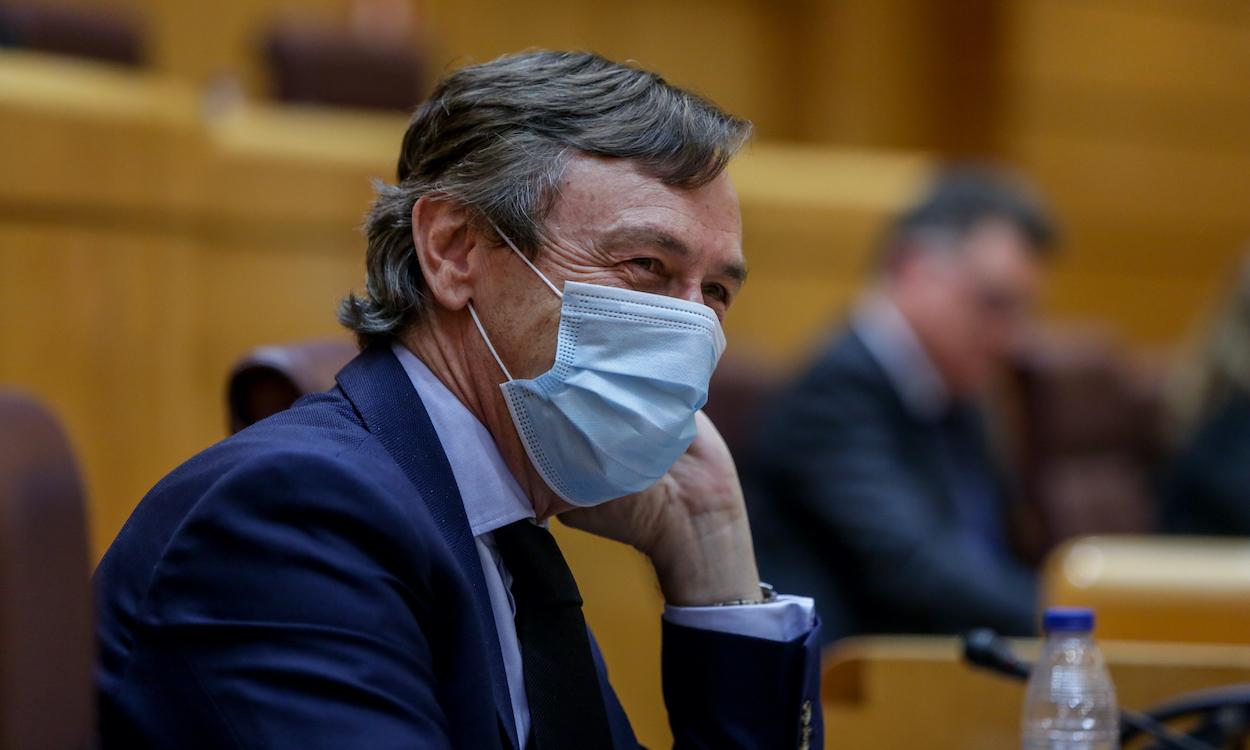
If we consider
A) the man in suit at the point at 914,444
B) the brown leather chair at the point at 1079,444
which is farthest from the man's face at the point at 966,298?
the brown leather chair at the point at 1079,444

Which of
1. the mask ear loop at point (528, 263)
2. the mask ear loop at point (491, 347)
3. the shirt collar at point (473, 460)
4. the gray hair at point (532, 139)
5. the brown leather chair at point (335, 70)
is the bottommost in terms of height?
the shirt collar at point (473, 460)

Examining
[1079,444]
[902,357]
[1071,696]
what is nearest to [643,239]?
[1071,696]

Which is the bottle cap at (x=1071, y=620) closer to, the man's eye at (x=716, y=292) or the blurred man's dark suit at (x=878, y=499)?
the man's eye at (x=716, y=292)

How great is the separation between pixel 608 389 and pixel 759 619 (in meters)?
0.27

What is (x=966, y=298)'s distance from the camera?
3580 mm

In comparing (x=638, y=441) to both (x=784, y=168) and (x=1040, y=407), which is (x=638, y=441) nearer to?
(x=1040, y=407)

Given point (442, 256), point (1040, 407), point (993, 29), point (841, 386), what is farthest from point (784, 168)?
point (442, 256)

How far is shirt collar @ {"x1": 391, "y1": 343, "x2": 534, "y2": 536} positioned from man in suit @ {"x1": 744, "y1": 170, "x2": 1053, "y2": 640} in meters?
1.75

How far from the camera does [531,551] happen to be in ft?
4.29

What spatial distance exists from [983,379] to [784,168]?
5.25ft

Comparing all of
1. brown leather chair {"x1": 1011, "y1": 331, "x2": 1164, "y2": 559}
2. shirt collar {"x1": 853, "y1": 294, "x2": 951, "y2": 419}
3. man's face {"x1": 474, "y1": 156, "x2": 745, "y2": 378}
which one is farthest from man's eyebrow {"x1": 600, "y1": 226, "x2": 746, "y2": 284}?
brown leather chair {"x1": 1011, "y1": 331, "x2": 1164, "y2": 559}

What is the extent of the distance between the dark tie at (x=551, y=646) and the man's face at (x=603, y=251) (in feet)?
0.53

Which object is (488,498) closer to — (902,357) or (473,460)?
(473,460)

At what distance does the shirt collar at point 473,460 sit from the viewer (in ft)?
4.22
